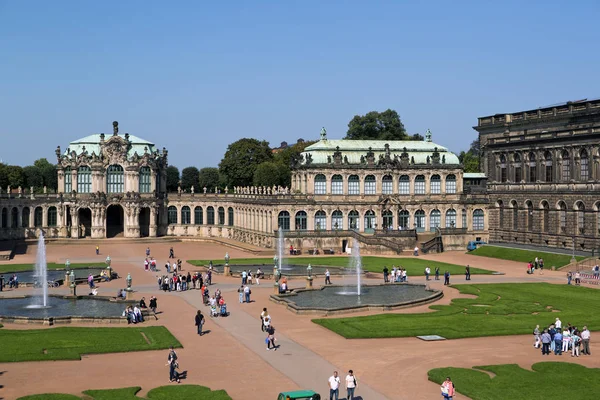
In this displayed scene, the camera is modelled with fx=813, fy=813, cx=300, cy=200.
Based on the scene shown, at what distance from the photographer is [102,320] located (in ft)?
185

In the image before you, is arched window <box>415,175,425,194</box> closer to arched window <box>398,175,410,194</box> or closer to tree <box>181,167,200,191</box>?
arched window <box>398,175,410,194</box>

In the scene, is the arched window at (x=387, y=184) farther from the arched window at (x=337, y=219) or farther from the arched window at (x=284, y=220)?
the arched window at (x=284, y=220)

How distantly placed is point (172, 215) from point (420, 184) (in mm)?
43468

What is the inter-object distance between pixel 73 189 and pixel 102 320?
7825cm

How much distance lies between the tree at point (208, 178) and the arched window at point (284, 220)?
222 feet

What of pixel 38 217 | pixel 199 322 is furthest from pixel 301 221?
pixel 199 322

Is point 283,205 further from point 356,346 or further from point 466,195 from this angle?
point 356,346

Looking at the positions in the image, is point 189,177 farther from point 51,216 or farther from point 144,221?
point 51,216

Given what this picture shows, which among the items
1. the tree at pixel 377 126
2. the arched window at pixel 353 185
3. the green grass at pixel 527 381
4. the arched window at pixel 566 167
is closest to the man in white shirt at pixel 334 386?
the green grass at pixel 527 381

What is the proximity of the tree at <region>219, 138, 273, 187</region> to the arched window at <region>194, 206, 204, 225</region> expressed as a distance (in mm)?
34630

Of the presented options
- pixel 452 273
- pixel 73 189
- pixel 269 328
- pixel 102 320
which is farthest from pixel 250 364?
pixel 73 189

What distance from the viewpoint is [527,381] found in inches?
1574

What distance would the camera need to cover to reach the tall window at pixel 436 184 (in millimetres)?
122312

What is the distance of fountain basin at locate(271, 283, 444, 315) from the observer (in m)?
61.3
